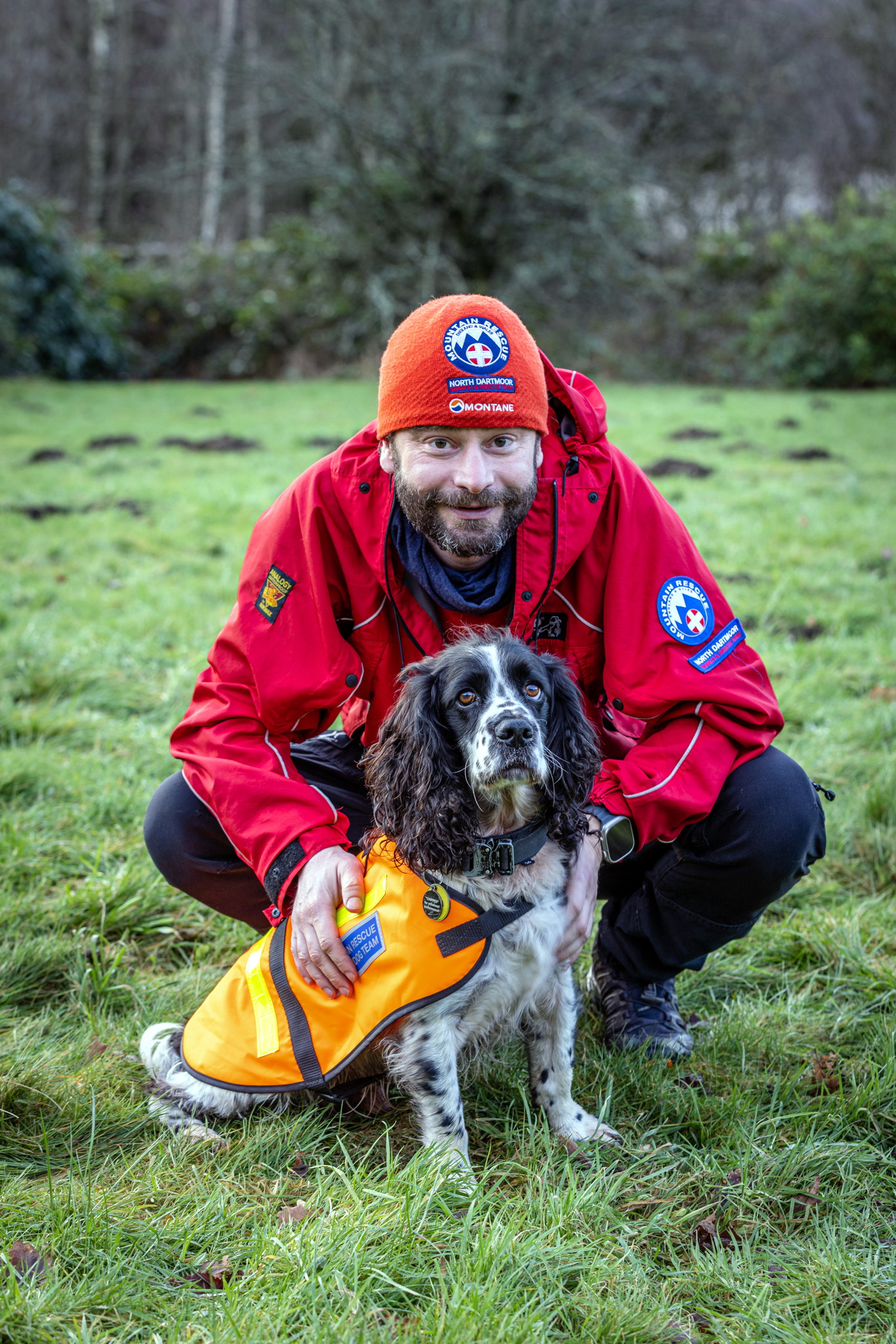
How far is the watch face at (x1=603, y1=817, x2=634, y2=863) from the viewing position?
2537 mm

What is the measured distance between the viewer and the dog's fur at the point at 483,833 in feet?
7.56

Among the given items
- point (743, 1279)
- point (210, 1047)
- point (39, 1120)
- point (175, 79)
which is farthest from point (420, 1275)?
point (175, 79)

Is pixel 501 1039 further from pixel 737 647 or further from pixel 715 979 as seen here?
pixel 737 647

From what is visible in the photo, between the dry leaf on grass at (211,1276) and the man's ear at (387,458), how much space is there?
1.83 m

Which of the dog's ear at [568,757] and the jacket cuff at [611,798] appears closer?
the dog's ear at [568,757]

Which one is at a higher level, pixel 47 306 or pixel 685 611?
pixel 47 306

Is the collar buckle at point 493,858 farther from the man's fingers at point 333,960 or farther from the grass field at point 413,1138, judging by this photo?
the grass field at point 413,1138

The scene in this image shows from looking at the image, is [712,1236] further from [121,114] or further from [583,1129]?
[121,114]

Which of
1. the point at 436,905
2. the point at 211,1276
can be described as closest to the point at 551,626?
the point at 436,905

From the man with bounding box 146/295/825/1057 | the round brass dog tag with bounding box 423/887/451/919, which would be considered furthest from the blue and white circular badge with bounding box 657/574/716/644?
the round brass dog tag with bounding box 423/887/451/919

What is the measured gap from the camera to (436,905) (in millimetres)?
2264

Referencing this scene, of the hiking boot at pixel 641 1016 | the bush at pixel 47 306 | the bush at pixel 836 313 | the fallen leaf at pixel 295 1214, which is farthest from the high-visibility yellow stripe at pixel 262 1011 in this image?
the bush at pixel 836 313

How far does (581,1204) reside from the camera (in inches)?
80.6

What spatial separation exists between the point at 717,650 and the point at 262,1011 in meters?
1.45
